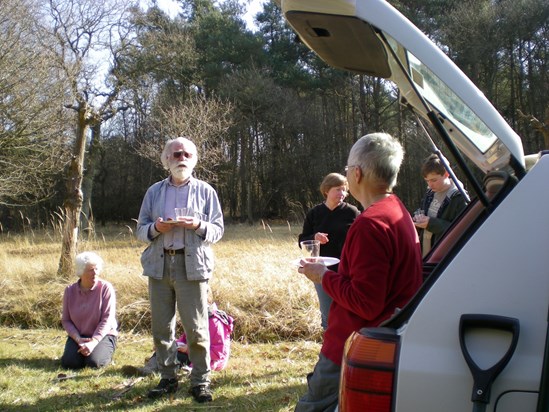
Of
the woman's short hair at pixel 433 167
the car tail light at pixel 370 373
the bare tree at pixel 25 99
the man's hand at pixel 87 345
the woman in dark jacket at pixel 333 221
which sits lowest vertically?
the man's hand at pixel 87 345

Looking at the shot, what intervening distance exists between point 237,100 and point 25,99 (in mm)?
16232

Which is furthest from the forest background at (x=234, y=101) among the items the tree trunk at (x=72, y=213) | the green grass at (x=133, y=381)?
the green grass at (x=133, y=381)

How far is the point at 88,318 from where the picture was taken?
5414 millimetres

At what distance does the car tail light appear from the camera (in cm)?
146

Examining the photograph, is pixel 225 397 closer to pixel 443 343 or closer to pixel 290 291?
pixel 290 291

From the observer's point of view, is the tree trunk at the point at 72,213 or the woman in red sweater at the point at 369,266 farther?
the tree trunk at the point at 72,213

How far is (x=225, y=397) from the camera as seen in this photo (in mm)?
4379

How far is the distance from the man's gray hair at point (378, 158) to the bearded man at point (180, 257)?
6.87 feet

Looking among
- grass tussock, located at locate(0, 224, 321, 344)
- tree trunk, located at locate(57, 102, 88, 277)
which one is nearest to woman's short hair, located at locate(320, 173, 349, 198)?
grass tussock, located at locate(0, 224, 321, 344)

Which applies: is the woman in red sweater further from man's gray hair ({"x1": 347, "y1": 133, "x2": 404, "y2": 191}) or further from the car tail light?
the car tail light

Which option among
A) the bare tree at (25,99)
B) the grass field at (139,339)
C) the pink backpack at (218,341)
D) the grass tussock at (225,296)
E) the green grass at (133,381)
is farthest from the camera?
the bare tree at (25,99)

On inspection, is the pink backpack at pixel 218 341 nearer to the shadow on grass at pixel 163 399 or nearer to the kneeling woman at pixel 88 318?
the shadow on grass at pixel 163 399

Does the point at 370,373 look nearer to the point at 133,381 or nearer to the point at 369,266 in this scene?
the point at 369,266

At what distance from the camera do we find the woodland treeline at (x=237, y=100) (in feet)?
56.1
